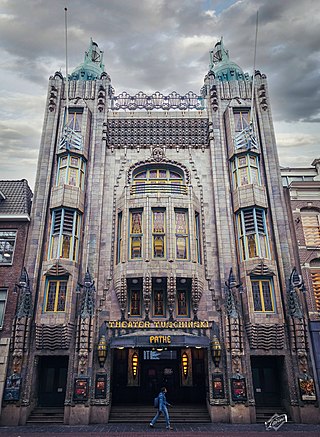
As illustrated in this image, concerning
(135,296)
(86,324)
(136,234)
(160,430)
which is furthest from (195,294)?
(160,430)

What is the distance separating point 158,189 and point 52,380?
52.2 feet

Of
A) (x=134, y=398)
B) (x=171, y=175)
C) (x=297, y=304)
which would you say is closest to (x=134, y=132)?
(x=171, y=175)

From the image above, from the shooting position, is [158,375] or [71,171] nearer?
[158,375]

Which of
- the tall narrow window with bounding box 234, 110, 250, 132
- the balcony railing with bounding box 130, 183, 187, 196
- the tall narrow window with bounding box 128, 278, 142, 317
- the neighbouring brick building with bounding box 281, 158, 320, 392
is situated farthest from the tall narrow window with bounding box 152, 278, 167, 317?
the tall narrow window with bounding box 234, 110, 250, 132

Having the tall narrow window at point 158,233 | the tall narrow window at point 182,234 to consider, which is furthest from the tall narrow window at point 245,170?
the tall narrow window at point 158,233

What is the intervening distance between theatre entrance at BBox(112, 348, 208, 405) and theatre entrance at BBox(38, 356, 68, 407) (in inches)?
154

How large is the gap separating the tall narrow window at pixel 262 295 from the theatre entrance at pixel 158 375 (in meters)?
5.84

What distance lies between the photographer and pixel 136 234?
23.3 meters

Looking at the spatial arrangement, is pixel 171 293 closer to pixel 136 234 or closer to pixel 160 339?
pixel 160 339

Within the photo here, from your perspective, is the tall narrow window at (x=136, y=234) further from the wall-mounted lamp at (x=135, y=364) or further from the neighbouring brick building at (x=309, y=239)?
the neighbouring brick building at (x=309, y=239)

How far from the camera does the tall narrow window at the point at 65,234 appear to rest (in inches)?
888

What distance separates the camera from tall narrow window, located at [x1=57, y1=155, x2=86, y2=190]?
977 inches

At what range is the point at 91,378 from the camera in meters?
20.3

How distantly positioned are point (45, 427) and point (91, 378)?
358cm
